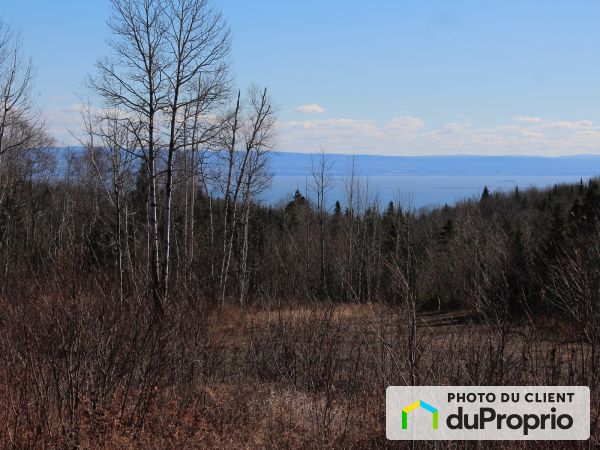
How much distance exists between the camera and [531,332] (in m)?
6.21

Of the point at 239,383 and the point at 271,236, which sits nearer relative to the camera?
the point at 239,383

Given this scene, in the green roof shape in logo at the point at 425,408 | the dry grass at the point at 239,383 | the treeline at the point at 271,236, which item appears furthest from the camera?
the treeline at the point at 271,236

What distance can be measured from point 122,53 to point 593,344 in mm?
14713

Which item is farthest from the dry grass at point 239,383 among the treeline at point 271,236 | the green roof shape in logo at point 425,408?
the treeline at point 271,236

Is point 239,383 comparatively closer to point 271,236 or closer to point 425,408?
→ point 425,408

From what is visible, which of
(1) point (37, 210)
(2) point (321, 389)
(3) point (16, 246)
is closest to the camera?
(2) point (321, 389)

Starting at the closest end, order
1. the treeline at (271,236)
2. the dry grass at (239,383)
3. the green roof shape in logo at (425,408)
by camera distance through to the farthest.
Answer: the green roof shape in logo at (425,408)
the dry grass at (239,383)
the treeline at (271,236)

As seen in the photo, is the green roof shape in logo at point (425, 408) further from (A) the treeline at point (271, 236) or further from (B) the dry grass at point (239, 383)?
(A) the treeline at point (271, 236)

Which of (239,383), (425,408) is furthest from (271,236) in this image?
(425,408)

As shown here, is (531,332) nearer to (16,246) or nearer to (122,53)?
(122,53)

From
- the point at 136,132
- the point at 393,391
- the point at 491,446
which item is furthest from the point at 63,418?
the point at 136,132

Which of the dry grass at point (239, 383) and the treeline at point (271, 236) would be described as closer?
the dry grass at point (239, 383)

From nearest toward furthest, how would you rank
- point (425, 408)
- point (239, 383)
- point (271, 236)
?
point (425, 408), point (239, 383), point (271, 236)

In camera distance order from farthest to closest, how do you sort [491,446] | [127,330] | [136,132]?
[136,132]
[127,330]
[491,446]
